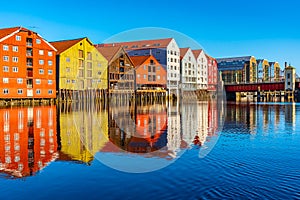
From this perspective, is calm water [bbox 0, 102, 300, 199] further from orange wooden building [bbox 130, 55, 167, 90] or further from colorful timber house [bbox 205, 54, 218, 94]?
colorful timber house [bbox 205, 54, 218, 94]

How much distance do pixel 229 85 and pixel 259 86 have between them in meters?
11.7

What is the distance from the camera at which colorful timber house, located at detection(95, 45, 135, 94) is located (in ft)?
240

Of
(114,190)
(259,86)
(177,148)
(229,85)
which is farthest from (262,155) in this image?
(229,85)

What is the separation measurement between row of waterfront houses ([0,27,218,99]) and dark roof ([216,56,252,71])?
6024 centimetres

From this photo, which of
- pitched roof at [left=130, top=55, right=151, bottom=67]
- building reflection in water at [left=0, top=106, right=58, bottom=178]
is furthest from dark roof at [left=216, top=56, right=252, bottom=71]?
building reflection in water at [left=0, top=106, right=58, bottom=178]

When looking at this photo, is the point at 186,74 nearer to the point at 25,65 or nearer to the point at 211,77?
the point at 211,77

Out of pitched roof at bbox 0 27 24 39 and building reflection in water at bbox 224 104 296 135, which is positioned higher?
pitched roof at bbox 0 27 24 39

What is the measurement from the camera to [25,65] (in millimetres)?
57875

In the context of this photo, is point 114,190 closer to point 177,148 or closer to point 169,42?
point 177,148

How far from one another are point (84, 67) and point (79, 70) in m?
1.46

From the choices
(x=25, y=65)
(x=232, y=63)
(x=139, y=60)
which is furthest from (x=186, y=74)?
(x=232, y=63)

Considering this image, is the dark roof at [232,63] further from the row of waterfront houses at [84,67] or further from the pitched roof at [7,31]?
the pitched roof at [7,31]

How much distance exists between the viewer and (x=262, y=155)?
40.8 feet

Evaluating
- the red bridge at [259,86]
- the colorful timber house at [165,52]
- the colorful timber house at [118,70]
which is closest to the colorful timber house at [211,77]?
the red bridge at [259,86]
